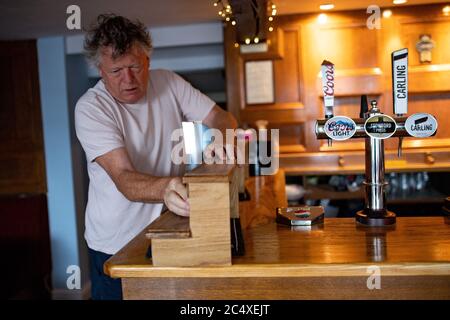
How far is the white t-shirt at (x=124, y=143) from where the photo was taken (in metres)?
1.79

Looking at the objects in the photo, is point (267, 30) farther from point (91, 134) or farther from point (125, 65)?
point (91, 134)

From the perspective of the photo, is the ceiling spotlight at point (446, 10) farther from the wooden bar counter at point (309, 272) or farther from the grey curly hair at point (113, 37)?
the wooden bar counter at point (309, 272)

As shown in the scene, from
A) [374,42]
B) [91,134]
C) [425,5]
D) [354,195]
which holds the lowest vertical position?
[354,195]

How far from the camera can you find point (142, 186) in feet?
4.80

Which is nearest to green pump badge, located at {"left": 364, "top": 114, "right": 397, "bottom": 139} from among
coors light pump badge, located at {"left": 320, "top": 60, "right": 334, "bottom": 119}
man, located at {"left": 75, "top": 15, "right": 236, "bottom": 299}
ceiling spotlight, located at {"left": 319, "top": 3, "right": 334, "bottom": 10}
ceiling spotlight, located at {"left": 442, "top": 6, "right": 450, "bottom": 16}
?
coors light pump badge, located at {"left": 320, "top": 60, "right": 334, "bottom": 119}

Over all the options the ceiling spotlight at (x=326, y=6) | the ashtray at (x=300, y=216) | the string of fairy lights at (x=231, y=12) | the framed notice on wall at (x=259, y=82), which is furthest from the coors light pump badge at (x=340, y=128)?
the framed notice on wall at (x=259, y=82)

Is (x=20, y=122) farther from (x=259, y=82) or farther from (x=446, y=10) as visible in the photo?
(x=446, y=10)

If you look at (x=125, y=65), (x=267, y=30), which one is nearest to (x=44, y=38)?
(x=267, y=30)

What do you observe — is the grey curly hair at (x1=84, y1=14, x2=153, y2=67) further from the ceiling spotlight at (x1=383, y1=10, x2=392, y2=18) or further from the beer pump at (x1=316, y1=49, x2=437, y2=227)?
the ceiling spotlight at (x1=383, y1=10, x2=392, y2=18)

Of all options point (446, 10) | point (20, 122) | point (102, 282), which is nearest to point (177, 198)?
point (102, 282)

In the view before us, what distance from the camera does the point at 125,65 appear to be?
1.82m

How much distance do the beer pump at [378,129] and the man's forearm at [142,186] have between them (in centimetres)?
46

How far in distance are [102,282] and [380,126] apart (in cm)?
123

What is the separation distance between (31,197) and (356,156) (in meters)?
2.43
